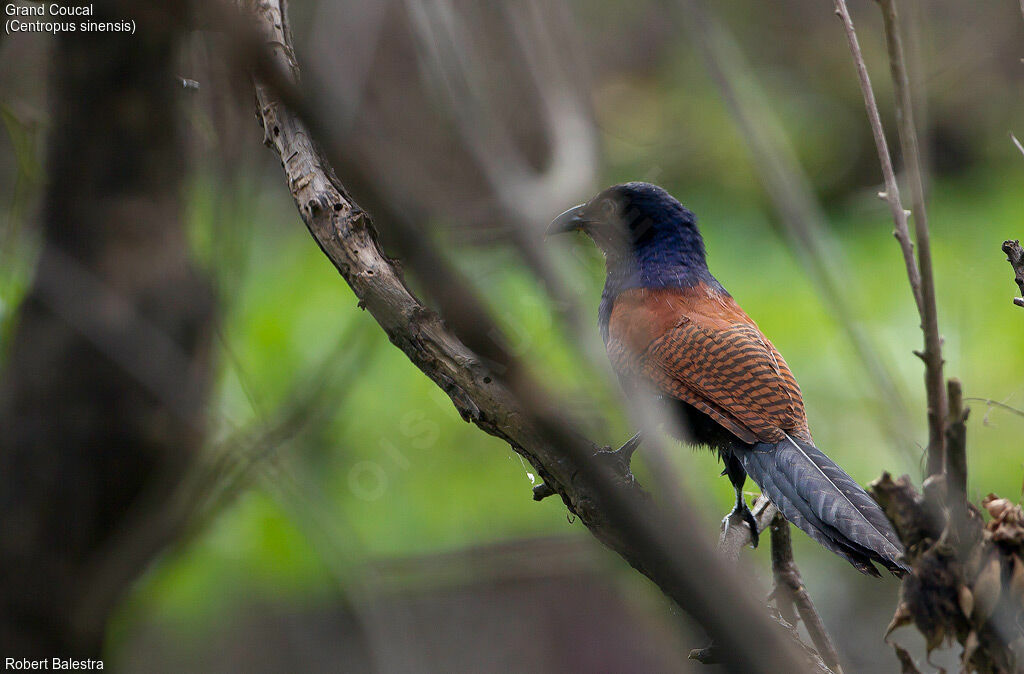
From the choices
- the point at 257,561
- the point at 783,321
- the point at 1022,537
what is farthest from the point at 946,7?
the point at 1022,537

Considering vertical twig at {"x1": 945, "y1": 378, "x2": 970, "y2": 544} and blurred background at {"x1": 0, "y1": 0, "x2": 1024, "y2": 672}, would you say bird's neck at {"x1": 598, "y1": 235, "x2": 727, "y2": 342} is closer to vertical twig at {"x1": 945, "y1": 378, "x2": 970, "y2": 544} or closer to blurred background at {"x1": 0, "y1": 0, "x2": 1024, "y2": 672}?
blurred background at {"x1": 0, "y1": 0, "x2": 1024, "y2": 672}

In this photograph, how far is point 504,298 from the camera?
2760mm

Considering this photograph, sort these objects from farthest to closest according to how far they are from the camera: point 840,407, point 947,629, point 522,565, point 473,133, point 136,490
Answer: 1. point 840,407
2. point 522,565
3. point 136,490
4. point 473,133
5. point 947,629

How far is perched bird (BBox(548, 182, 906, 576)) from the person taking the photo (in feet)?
5.73

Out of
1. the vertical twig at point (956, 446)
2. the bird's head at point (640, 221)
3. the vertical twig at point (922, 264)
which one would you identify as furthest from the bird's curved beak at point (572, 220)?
the vertical twig at point (956, 446)

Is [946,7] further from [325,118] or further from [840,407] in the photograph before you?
[325,118]

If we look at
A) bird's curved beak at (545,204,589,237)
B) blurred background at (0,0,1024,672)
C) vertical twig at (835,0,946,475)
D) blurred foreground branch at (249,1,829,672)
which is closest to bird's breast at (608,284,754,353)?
blurred background at (0,0,1024,672)

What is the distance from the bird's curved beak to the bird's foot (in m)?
1.03

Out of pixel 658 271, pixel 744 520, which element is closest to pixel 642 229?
pixel 658 271

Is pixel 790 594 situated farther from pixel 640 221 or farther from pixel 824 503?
pixel 640 221

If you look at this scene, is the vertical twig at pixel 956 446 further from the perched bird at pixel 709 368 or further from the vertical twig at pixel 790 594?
the vertical twig at pixel 790 594

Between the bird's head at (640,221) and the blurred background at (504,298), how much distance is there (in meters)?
0.10

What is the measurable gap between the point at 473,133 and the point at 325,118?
1.96ft

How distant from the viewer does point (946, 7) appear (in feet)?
20.2
